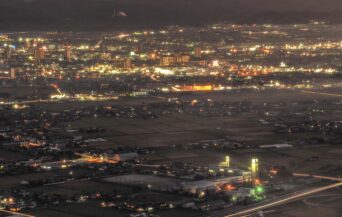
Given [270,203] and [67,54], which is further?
[67,54]

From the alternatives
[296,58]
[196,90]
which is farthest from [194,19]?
[196,90]

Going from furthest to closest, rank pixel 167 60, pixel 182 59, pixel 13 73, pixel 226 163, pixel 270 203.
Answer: pixel 182 59 → pixel 167 60 → pixel 13 73 → pixel 226 163 → pixel 270 203

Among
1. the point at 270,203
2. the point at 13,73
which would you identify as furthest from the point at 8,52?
the point at 270,203

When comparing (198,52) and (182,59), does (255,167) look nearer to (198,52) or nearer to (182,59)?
(182,59)

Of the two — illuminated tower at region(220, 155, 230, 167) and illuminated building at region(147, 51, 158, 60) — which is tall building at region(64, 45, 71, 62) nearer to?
illuminated building at region(147, 51, 158, 60)

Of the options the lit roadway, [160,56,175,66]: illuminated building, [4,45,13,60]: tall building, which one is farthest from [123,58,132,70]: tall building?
the lit roadway

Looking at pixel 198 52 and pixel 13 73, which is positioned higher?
pixel 198 52

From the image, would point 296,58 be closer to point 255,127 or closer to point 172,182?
point 255,127

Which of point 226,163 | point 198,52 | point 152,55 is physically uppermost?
point 198,52
